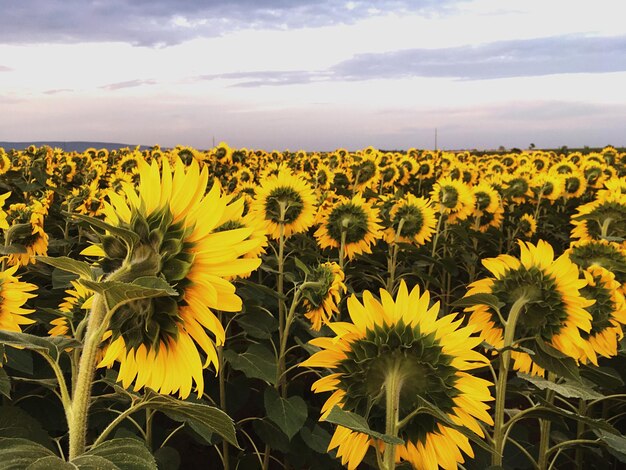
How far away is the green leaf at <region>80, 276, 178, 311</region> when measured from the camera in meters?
0.82

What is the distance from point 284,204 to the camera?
4215 mm

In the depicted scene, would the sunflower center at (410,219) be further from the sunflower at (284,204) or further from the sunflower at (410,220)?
the sunflower at (284,204)

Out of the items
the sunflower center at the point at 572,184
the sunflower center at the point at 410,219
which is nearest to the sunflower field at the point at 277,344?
the sunflower center at the point at 410,219

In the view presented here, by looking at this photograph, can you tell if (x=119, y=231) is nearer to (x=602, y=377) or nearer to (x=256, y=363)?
(x=256, y=363)

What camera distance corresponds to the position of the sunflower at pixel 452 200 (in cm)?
602

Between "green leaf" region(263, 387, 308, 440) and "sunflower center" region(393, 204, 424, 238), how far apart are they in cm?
272

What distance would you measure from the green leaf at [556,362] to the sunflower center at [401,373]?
87cm

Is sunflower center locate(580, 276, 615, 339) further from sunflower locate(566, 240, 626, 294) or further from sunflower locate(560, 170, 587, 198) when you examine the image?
sunflower locate(560, 170, 587, 198)

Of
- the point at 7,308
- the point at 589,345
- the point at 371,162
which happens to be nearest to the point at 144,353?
the point at 7,308

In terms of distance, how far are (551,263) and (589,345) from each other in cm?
59

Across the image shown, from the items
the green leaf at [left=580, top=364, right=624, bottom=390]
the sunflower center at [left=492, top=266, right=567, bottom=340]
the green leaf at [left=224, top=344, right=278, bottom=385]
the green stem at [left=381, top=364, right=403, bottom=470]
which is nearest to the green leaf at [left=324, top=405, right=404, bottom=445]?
the green stem at [left=381, top=364, right=403, bottom=470]

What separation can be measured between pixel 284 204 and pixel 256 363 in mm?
1731

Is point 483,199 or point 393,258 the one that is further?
point 483,199

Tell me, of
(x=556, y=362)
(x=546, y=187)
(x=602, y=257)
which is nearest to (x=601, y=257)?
(x=602, y=257)
